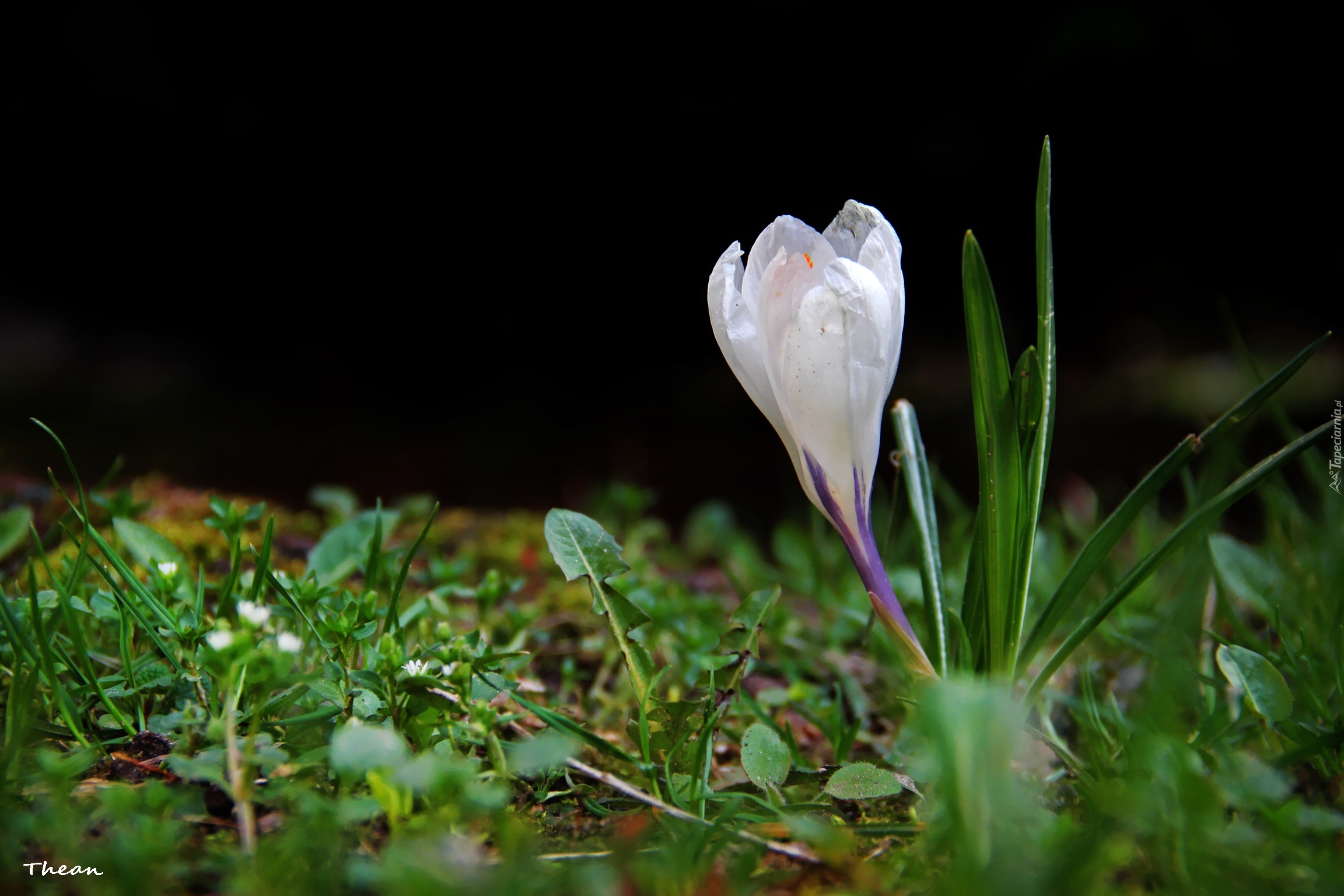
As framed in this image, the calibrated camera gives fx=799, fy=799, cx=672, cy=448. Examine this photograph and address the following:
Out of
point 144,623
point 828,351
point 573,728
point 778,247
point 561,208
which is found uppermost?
point 561,208

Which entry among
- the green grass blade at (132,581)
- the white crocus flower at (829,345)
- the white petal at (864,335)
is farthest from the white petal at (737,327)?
the green grass blade at (132,581)

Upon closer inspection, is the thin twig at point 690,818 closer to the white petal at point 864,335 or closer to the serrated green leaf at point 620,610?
the serrated green leaf at point 620,610

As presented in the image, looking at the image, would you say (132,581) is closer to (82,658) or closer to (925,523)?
(82,658)

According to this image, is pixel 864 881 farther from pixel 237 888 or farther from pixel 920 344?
pixel 920 344

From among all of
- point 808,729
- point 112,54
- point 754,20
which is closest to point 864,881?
point 808,729

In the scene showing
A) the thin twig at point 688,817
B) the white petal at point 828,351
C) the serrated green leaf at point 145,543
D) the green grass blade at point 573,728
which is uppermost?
the serrated green leaf at point 145,543

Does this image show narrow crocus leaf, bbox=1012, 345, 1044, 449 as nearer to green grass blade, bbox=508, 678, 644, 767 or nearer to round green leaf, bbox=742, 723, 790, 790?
round green leaf, bbox=742, 723, 790, 790

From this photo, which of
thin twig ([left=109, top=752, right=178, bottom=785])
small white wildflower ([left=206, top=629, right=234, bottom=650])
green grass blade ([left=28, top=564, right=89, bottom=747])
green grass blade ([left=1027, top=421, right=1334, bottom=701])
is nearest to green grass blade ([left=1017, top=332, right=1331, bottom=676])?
green grass blade ([left=1027, top=421, right=1334, bottom=701])

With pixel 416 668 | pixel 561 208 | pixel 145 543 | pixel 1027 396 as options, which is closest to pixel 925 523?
pixel 1027 396
